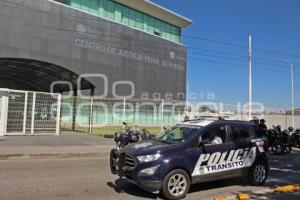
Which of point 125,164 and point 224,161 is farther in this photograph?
point 224,161

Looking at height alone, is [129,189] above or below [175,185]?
below

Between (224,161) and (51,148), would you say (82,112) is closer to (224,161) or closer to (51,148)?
(51,148)

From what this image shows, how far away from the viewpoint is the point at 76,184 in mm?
8984

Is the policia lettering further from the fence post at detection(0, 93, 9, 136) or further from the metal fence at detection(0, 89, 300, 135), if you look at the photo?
the fence post at detection(0, 93, 9, 136)

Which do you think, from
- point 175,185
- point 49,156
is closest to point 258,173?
point 175,185

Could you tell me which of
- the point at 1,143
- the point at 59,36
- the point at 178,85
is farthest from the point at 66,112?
the point at 178,85

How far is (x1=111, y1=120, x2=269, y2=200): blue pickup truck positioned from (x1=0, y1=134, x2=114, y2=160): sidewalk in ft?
20.8

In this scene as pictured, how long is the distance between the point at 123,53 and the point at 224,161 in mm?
31601

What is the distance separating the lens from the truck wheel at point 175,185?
7.65 m

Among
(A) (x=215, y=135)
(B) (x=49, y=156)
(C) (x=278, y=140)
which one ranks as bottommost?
(B) (x=49, y=156)

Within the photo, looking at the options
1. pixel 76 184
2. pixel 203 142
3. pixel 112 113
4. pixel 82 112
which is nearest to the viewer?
pixel 203 142

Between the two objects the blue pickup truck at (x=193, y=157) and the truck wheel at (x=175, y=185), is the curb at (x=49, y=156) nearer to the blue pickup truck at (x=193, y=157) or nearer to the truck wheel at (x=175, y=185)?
the blue pickup truck at (x=193, y=157)

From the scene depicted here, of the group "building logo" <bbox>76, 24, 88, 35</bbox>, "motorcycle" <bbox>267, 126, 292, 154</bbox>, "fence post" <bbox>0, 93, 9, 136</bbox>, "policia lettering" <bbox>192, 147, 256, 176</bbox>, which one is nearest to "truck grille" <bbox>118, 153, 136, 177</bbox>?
"policia lettering" <bbox>192, 147, 256, 176</bbox>

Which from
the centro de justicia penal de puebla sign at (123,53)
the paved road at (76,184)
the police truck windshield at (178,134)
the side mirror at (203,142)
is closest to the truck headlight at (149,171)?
the paved road at (76,184)
